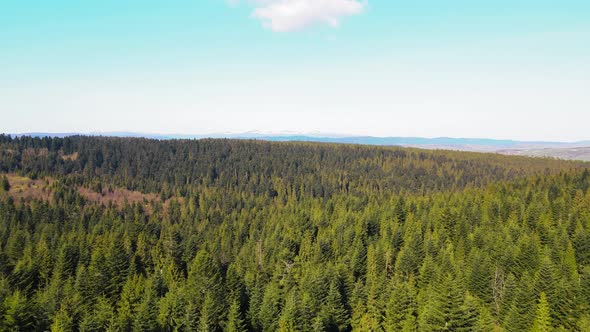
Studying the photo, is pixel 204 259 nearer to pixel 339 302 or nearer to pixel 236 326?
pixel 236 326

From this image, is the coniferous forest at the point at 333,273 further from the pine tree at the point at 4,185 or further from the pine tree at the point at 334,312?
the pine tree at the point at 4,185

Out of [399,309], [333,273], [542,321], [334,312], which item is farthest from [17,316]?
[542,321]

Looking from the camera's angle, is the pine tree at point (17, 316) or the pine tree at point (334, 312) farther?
the pine tree at point (334, 312)

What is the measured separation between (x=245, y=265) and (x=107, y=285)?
28821mm

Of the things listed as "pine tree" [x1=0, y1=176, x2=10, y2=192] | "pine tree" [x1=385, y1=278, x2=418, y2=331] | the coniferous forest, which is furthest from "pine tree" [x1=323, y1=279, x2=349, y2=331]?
"pine tree" [x1=0, y1=176, x2=10, y2=192]

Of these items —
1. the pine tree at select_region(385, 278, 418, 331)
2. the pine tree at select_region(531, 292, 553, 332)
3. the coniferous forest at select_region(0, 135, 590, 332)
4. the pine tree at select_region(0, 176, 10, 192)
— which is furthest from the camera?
the pine tree at select_region(0, 176, 10, 192)

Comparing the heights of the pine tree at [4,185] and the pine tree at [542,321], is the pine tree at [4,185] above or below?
below

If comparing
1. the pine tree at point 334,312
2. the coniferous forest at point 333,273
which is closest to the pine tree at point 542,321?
the coniferous forest at point 333,273

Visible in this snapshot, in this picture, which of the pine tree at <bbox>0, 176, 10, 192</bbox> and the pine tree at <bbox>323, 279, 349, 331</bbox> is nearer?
the pine tree at <bbox>323, 279, 349, 331</bbox>

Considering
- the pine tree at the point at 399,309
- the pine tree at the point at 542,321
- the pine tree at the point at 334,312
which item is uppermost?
the pine tree at the point at 542,321

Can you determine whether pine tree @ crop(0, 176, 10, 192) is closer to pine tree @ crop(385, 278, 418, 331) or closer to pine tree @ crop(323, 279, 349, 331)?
pine tree @ crop(323, 279, 349, 331)

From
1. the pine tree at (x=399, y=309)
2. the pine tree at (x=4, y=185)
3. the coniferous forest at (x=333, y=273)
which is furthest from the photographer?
the pine tree at (x=4, y=185)

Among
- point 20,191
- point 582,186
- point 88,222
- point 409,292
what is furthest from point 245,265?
point 20,191

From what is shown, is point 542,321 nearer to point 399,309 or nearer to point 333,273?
point 399,309
